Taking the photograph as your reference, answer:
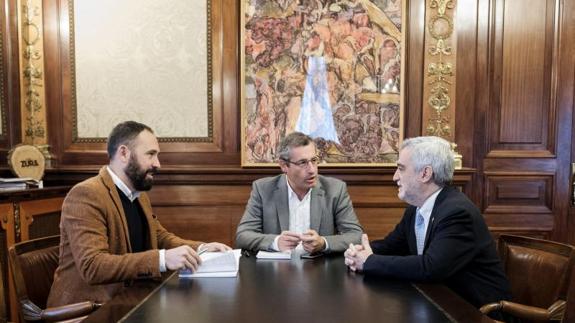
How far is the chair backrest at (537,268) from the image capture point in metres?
1.88

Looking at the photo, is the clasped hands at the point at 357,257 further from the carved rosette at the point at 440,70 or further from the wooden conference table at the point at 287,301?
the carved rosette at the point at 440,70

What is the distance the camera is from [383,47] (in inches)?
134

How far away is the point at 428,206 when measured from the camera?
1988 millimetres

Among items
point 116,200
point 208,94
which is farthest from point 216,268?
point 208,94

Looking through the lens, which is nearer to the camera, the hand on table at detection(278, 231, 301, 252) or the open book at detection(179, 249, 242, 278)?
the open book at detection(179, 249, 242, 278)

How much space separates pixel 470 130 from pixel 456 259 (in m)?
2.03

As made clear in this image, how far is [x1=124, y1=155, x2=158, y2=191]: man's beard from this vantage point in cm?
206

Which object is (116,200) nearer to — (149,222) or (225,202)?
(149,222)

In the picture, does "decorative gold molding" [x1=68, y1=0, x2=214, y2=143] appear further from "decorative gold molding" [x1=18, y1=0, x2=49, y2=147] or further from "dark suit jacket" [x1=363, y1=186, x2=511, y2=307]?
"dark suit jacket" [x1=363, y1=186, x2=511, y2=307]

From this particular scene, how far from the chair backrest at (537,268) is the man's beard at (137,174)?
177cm

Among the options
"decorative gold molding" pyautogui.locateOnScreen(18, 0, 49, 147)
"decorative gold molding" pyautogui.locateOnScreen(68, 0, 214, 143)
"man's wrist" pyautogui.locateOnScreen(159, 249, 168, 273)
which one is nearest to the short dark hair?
"man's wrist" pyautogui.locateOnScreen(159, 249, 168, 273)

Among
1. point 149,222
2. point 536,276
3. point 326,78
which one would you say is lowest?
point 536,276

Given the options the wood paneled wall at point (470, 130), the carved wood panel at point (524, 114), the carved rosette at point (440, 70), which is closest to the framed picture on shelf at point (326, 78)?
the wood paneled wall at point (470, 130)

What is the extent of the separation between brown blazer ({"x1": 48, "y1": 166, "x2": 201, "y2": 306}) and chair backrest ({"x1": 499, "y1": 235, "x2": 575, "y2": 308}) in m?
1.64
